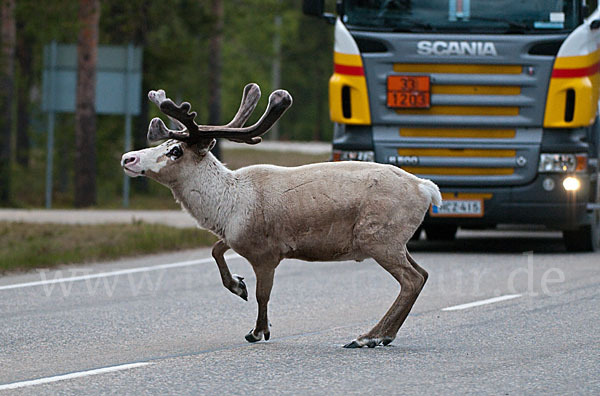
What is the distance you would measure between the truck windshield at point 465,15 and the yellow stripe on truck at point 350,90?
469 mm

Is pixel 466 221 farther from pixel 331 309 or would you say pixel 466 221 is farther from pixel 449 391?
pixel 449 391

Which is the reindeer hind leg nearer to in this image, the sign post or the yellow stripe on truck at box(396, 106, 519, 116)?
the yellow stripe on truck at box(396, 106, 519, 116)

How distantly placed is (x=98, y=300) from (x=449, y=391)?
207 inches

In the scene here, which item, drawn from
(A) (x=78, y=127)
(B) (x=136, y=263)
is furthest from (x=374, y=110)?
(A) (x=78, y=127)

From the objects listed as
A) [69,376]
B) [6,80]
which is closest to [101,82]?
[6,80]

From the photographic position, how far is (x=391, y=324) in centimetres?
908

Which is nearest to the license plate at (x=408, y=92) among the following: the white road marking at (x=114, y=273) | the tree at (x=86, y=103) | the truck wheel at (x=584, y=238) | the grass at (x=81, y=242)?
the truck wheel at (x=584, y=238)

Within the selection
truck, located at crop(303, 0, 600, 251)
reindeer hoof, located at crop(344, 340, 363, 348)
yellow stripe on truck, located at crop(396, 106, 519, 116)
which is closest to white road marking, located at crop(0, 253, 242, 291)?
truck, located at crop(303, 0, 600, 251)

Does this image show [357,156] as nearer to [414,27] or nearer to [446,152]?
[446,152]

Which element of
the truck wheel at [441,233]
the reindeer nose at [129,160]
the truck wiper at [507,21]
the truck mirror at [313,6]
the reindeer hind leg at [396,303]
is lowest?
the truck wheel at [441,233]

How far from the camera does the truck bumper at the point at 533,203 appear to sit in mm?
15852

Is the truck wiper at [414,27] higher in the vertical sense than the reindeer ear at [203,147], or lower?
higher

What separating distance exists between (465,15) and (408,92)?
3.82 feet

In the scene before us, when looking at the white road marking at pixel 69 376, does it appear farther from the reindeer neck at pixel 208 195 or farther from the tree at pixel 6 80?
the tree at pixel 6 80
